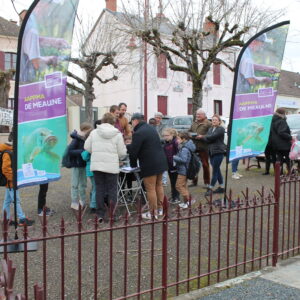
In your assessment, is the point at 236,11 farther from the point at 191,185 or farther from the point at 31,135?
the point at 31,135

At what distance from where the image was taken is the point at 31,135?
4.94m

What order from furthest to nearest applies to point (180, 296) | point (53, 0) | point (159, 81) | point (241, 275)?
point (159, 81) < point (53, 0) < point (241, 275) < point (180, 296)

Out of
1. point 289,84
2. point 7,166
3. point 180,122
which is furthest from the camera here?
point 289,84

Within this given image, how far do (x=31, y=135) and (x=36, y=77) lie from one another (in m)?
0.71

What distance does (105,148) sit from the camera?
5.95 metres

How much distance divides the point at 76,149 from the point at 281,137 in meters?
5.56

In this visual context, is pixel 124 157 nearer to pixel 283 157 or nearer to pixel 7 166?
pixel 7 166

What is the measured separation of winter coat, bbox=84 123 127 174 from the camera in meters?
5.93

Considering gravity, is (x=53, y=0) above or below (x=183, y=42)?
below

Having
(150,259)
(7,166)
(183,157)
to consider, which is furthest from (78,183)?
(150,259)

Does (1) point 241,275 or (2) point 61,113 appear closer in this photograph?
(1) point 241,275

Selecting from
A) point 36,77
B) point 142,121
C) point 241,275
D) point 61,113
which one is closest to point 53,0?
point 36,77

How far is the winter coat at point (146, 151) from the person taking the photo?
6125 mm

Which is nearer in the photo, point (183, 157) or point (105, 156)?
point (105, 156)
